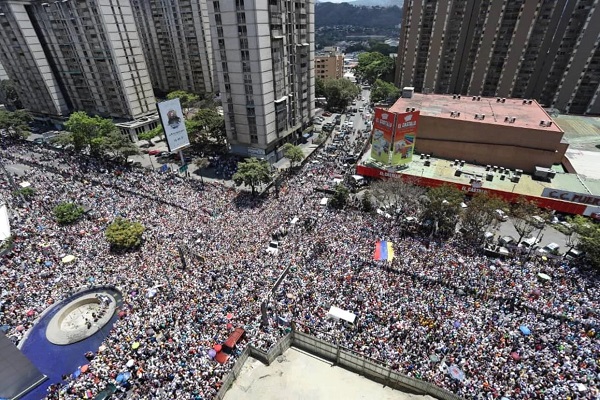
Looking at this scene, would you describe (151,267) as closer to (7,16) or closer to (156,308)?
(156,308)

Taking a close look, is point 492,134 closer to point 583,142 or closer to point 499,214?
point 583,142

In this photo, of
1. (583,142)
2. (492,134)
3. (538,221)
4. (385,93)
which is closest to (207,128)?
(492,134)

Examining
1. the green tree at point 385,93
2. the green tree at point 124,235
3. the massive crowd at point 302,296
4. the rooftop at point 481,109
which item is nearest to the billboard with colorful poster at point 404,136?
the rooftop at point 481,109

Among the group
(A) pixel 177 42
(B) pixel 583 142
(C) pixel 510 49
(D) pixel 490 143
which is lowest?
(B) pixel 583 142

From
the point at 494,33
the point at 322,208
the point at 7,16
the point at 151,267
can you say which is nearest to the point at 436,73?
the point at 494,33

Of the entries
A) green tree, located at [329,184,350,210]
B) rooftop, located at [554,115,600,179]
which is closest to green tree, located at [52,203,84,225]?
green tree, located at [329,184,350,210]

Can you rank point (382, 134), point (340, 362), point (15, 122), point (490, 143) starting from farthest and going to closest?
point (15, 122) → point (490, 143) → point (382, 134) → point (340, 362)
